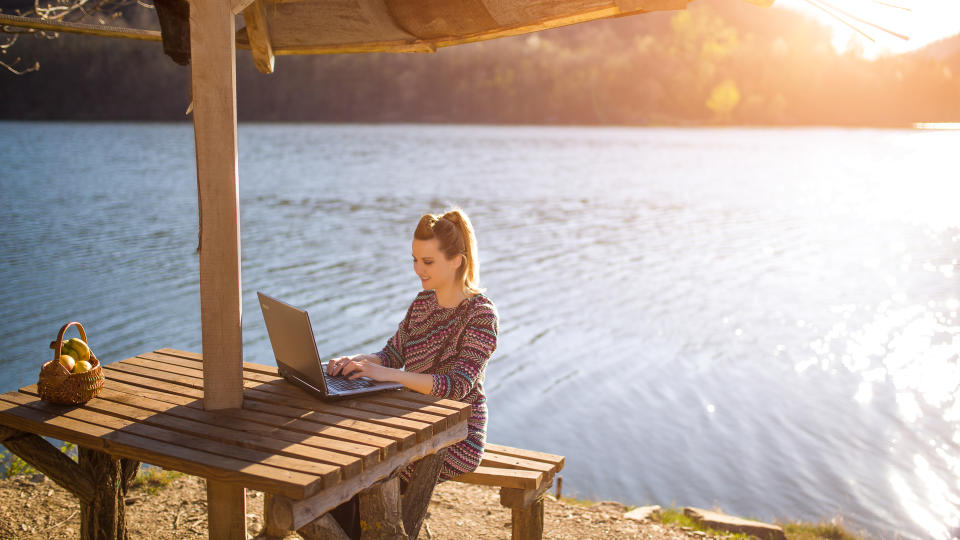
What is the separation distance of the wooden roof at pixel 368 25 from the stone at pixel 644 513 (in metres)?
2.90

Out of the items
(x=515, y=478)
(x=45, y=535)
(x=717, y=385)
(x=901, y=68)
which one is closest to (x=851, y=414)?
(x=717, y=385)

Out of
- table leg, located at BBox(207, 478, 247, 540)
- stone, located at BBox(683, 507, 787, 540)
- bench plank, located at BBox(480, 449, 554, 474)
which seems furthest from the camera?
stone, located at BBox(683, 507, 787, 540)

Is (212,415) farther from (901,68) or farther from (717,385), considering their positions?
(901,68)

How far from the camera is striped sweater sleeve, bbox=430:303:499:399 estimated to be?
2.77m

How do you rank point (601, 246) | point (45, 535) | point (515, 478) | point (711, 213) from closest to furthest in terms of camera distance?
point (515, 478) < point (45, 535) < point (601, 246) < point (711, 213)

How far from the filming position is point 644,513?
4.93 m

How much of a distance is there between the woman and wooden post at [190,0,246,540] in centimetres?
45

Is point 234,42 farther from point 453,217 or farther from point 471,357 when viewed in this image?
point 471,357

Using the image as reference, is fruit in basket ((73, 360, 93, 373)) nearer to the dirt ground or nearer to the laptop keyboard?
the laptop keyboard

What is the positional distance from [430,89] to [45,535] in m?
69.6

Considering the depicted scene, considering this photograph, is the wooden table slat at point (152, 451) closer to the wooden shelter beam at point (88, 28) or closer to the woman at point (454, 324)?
the woman at point (454, 324)

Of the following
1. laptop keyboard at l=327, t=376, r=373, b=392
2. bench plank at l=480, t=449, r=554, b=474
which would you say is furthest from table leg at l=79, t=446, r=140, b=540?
bench plank at l=480, t=449, r=554, b=474

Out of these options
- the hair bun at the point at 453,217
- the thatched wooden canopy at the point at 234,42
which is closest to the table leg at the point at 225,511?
the thatched wooden canopy at the point at 234,42

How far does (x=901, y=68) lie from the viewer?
54.6 metres
